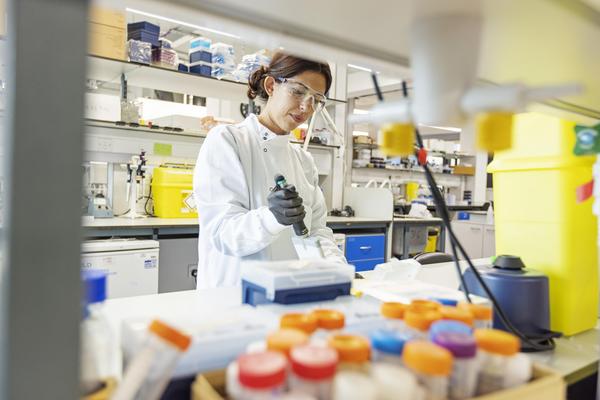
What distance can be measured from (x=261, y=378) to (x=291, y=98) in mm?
1306

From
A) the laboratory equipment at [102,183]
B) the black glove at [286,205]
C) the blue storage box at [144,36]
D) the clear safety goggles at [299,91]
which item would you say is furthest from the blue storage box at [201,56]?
the black glove at [286,205]

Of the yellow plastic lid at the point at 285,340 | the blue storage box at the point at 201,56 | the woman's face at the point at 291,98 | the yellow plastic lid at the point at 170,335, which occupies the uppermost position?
the blue storage box at the point at 201,56

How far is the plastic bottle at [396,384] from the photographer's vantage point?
453mm

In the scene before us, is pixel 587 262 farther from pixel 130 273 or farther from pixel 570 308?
pixel 130 273

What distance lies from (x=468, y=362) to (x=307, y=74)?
49.1 inches

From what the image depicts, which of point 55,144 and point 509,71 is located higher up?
point 509,71

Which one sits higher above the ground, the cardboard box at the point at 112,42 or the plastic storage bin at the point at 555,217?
the cardboard box at the point at 112,42

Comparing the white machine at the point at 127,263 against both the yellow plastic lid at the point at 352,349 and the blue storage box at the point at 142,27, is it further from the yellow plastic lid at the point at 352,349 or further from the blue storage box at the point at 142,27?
the yellow plastic lid at the point at 352,349

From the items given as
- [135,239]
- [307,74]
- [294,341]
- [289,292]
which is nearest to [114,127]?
[135,239]

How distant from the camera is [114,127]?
3.43 meters

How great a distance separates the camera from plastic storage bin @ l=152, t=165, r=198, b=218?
3410 mm

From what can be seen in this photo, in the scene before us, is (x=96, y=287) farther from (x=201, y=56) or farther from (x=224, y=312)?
(x=201, y=56)

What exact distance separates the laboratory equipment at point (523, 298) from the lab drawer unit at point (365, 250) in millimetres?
2832

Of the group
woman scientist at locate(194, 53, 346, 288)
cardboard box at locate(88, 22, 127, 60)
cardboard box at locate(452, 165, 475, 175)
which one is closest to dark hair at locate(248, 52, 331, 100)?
woman scientist at locate(194, 53, 346, 288)
